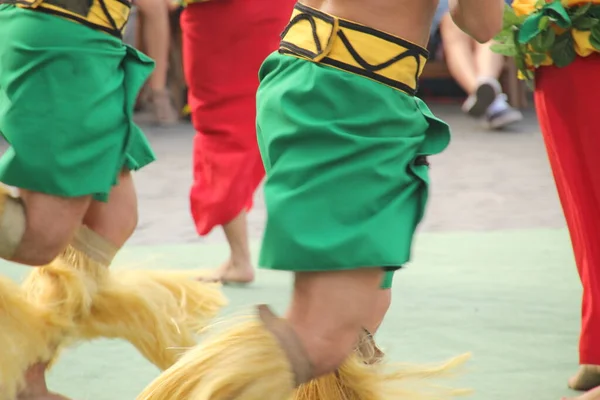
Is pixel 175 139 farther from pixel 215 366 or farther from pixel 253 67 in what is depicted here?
pixel 215 366

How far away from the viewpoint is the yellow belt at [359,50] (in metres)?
1.58

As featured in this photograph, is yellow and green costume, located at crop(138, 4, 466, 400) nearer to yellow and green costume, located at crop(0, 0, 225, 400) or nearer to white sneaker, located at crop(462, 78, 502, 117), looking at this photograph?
yellow and green costume, located at crop(0, 0, 225, 400)

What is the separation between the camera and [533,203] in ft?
15.1

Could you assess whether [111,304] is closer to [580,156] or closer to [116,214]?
[116,214]

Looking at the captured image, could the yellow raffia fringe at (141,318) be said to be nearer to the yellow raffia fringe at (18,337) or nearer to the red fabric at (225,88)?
the yellow raffia fringe at (18,337)

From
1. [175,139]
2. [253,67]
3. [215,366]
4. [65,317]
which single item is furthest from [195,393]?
[175,139]

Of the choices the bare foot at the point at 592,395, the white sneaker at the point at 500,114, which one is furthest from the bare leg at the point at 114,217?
the white sneaker at the point at 500,114

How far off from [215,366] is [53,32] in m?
0.78

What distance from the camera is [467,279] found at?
3.36 meters

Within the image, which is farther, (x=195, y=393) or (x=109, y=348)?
(x=109, y=348)

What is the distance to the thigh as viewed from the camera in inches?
83.4

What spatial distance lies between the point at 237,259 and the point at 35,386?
1.30 m

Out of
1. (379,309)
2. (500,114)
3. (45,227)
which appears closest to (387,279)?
(379,309)

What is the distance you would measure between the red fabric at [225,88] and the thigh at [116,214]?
3.30 feet
